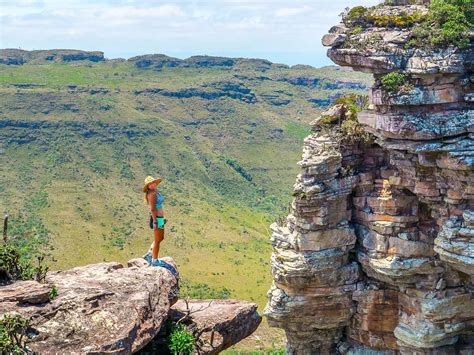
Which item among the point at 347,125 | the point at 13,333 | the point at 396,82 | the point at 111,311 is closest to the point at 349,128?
the point at 347,125

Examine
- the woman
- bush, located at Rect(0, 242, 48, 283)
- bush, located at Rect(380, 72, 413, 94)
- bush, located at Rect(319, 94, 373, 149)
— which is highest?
bush, located at Rect(380, 72, 413, 94)

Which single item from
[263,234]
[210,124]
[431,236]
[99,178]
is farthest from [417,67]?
[210,124]

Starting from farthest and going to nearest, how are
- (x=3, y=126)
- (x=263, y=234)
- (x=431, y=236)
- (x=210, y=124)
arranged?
(x=210, y=124), (x=3, y=126), (x=263, y=234), (x=431, y=236)

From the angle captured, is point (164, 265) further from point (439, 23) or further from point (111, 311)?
point (439, 23)

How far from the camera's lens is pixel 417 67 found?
2533 centimetres

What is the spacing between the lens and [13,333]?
728 inches

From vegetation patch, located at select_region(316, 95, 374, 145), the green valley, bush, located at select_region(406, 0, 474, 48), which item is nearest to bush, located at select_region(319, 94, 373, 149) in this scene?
vegetation patch, located at select_region(316, 95, 374, 145)

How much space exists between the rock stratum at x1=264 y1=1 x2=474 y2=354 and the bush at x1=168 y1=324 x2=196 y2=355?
26.5 ft

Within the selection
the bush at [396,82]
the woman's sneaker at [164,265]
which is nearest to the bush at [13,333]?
the woman's sneaker at [164,265]

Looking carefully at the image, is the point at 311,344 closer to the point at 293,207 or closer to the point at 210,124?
the point at 293,207

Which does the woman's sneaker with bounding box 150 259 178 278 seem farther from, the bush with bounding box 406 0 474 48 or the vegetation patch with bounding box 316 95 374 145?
the bush with bounding box 406 0 474 48

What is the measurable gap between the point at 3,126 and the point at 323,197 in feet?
383

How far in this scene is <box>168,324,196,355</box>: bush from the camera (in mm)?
22734

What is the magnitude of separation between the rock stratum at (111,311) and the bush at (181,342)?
1.73 feet
